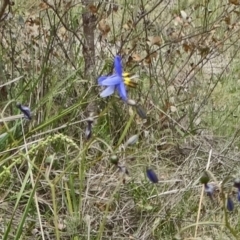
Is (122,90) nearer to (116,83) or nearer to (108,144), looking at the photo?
(116,83)

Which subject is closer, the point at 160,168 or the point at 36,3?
the point at 160,168

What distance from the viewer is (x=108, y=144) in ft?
8.65

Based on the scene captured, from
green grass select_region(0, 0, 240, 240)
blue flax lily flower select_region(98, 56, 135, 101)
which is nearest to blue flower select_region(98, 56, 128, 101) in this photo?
blue flax lily flower select_region(98, 56, 135, 101)

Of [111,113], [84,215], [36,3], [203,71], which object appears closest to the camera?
[84,215]

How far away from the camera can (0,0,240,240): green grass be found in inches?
99.6

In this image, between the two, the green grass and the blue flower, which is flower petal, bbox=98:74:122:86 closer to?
the blue flower

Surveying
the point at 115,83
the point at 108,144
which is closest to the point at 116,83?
the point at 115,83

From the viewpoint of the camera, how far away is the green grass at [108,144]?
2.53m

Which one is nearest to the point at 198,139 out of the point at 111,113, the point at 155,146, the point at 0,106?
the point at 155,146

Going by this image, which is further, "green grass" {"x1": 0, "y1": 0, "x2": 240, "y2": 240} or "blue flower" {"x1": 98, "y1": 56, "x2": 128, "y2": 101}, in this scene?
"green grass" {"x1": 0, "y1": 0, "x2": 240, "y2": 240}

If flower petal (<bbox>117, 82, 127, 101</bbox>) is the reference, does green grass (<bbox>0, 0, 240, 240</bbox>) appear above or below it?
below

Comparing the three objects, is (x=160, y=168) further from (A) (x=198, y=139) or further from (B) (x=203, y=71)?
(B) (x=203, y=71)

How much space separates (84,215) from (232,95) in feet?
5.81

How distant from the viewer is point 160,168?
3.03m
